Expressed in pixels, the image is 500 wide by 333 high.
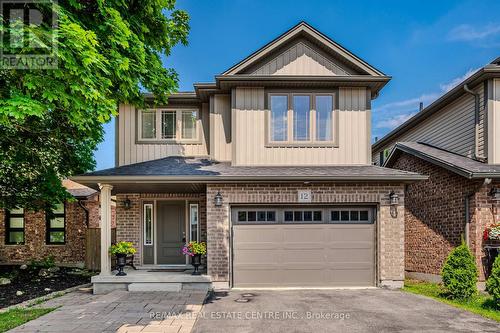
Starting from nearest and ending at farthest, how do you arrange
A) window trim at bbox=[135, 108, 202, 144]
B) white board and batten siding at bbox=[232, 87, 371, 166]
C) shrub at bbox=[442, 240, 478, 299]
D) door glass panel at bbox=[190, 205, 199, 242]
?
shrub at bbox=[442, 240, 478, 299] → white board and batten siding at bbox=[232, 87, 371, 166] → door glass panel at bbox=[190, 205, 199, 242] → window trim at bbox=[135, 108, 202, 144]

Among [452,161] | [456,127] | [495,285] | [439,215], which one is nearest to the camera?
[495,285]

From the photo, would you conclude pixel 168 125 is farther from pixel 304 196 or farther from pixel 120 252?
pixel 304 196

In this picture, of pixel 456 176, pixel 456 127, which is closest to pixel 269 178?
pixel 456 176

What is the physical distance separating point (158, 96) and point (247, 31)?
14370mm

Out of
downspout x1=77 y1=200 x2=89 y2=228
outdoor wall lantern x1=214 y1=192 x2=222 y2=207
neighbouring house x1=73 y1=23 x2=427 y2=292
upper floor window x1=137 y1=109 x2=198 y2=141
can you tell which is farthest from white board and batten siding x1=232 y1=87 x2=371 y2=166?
downspout x1=77 y1=200 x2=89 y2=228

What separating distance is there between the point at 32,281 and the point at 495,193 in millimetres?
13163

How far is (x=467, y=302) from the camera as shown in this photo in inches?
313

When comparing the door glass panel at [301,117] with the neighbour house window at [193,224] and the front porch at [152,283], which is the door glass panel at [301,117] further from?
the front porch at [152,283]

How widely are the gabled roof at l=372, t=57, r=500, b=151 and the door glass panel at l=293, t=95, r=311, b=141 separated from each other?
4700 millimetres

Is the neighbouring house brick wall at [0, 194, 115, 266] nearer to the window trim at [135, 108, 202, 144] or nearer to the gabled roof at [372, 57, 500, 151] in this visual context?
the window trim at [135, 108, 202, 144]

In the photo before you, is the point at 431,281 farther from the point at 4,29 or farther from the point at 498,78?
the point at 4,29

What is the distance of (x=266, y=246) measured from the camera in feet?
31.3

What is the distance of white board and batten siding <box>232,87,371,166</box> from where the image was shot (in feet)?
33.4

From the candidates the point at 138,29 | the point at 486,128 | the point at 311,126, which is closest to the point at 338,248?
the point at 311,126
